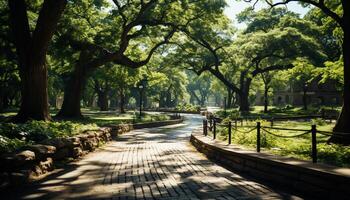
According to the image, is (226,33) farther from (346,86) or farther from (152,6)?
(346,86)

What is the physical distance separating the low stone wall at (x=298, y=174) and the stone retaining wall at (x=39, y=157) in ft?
17.5

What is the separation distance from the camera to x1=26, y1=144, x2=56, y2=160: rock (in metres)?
8.78

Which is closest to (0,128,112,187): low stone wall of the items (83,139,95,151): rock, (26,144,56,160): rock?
(26,144,56,160): rock

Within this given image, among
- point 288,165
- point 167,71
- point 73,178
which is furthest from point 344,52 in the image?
point 167,71

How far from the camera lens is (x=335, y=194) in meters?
6.18

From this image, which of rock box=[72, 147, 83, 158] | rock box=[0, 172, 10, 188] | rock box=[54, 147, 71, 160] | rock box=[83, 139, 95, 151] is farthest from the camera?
rock box=[83, 139, 95, 151]

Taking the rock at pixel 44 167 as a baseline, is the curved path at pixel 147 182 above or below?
below

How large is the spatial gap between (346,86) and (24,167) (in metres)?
11.6

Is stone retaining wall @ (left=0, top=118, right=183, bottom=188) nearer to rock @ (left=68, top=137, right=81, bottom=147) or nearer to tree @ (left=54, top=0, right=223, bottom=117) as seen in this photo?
rock @ (left=68, top=137, right=81, bottom=147)

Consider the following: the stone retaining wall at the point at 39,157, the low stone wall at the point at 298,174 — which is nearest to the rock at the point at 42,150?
the stone retaining wall at the point at 39,157

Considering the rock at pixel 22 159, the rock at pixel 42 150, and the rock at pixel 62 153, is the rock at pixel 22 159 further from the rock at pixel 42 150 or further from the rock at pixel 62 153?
the rock at pixel 62 153

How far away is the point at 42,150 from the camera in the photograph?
9.05 meters

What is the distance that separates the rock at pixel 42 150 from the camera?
A: 28.8ft

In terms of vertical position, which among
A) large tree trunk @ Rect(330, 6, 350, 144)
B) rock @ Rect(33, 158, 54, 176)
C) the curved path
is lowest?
the curved path
